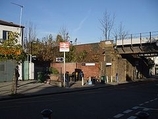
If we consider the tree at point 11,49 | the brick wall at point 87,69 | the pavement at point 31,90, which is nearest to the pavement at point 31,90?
the pavement at point 31,90

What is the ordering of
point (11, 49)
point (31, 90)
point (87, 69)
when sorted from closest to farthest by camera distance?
point (11, 49) → point (31, 90) → point (87, 69)

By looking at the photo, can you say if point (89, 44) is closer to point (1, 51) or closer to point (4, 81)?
point (4, 81)

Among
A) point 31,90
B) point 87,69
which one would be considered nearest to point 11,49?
point 31,90

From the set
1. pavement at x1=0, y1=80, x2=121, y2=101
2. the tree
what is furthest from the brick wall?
the tree

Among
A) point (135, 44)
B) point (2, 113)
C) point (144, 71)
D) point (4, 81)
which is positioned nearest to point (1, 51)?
point (2, 113)

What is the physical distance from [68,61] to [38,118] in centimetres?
4156

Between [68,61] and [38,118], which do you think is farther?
[68,61]

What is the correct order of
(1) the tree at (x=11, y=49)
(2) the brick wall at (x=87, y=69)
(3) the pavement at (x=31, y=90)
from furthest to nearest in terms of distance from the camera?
(2) the brick wall at (x=87, y=69) → (1) the tree at (x=11, y=49) → (3) the pavement at (x=31, y=90)

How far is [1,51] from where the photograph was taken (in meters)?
20.6

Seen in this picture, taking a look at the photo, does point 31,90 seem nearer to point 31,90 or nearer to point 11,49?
point 31,90

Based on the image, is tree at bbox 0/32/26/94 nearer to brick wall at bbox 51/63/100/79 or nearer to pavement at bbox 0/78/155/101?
pavement at bbox 0/78/155/101

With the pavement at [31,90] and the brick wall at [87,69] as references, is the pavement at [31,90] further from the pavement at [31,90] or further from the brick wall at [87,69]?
the brick wall at [87,69]

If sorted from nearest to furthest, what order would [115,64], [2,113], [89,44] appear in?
[2,113], [115,64], [89,44]

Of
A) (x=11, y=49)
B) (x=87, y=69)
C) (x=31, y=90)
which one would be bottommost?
(x=31, y=90)
